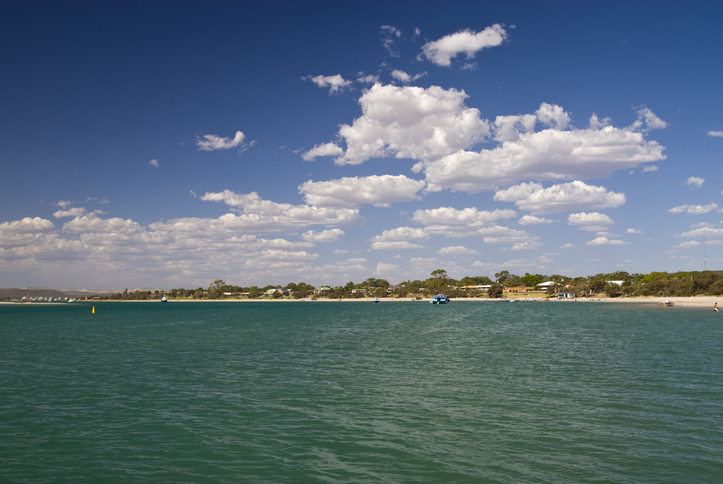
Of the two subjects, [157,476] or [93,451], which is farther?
[93,451]

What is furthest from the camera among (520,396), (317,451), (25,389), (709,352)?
(709,352)

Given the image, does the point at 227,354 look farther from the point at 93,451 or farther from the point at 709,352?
the point at 709,352

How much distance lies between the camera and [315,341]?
2319 inches

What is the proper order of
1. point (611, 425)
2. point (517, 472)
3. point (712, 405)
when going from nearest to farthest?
point (517, 472) → point (611, 425) → point (712, 405)

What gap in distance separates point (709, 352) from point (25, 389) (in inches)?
2256

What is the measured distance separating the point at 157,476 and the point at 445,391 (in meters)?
17.3

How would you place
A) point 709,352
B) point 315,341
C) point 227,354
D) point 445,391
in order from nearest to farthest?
point 445,391 → point 709,352 → point 227,354 → point 315,341

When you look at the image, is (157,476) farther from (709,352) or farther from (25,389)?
(709,352)

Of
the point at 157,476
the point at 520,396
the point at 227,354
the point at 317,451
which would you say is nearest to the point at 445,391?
the point at 520,396

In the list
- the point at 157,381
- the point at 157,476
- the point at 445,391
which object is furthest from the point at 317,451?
the point at 157,381

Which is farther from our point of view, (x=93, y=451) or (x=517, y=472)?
(x=93, y=451)

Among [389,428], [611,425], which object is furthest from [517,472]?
[611,425]

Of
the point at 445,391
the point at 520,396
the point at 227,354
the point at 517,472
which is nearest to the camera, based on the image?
the point at 517,472

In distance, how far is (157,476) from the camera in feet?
50.5
